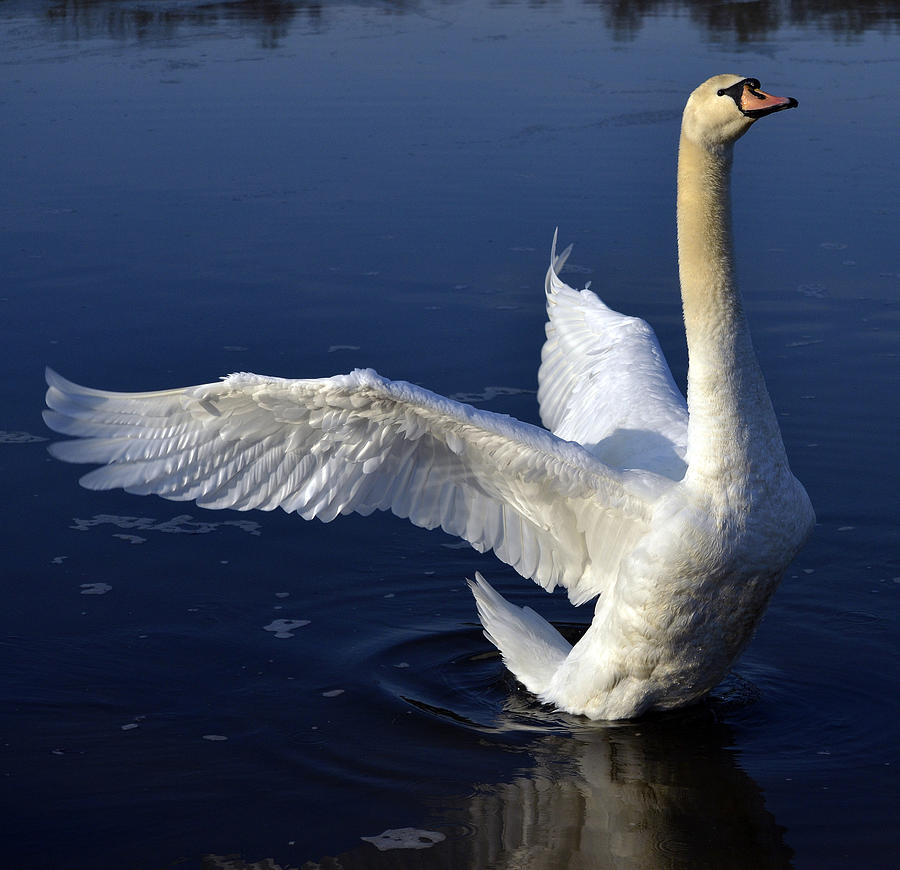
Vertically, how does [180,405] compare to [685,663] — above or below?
above

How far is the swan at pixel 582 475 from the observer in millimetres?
5703

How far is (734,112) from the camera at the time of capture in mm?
5512

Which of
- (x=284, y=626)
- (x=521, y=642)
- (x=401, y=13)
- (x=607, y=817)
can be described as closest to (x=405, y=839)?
(x=607, y=817)

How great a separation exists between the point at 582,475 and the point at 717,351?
0.76 m

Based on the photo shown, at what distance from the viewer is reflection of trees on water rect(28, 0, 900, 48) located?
2431 cm

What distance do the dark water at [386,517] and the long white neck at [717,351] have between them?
1348 mm

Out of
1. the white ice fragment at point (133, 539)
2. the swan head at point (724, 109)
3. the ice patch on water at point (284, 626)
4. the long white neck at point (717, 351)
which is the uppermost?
the swan head at point (724, 109)

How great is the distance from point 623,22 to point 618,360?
1900 centimetres

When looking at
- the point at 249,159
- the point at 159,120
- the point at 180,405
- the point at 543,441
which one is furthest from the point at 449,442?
the point at 159,120

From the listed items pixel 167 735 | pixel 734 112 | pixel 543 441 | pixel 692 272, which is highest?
pixel 734 112

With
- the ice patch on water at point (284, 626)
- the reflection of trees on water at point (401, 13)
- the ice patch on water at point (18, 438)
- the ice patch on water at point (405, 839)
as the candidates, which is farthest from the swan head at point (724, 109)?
the reflection of trees on water at point (401, 13)

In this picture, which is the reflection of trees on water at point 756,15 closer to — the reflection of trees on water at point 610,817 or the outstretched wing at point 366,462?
the outstretched wing at point 366,462

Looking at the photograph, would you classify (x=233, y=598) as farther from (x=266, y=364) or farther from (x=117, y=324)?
(x=117, y=324)

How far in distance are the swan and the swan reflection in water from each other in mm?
366
